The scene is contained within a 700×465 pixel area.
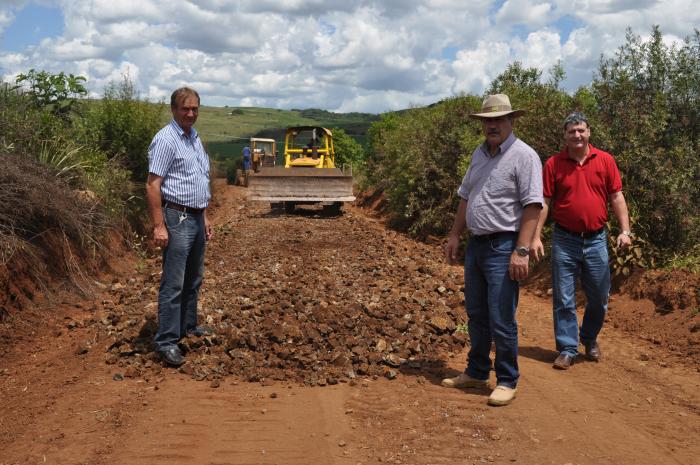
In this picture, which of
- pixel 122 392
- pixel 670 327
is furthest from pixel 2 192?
pixel 670 327

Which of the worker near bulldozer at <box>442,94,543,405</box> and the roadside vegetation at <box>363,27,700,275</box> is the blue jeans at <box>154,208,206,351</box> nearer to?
the worker near bulldozer at <box>442,94,543,405</box>

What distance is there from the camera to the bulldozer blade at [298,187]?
18953 mm

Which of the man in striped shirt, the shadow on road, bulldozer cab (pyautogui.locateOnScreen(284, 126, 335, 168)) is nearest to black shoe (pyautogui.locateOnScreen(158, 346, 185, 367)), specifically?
the man in striped shirt

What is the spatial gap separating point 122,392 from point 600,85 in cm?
736

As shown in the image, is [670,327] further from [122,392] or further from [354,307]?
[122,392]

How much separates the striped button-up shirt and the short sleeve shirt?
2.28m

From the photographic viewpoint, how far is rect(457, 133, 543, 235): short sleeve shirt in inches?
188

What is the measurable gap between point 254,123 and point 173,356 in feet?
328

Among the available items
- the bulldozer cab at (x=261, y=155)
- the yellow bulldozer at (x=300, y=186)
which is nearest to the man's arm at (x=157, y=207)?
the yellow bulldozer at (x=300, y=186)

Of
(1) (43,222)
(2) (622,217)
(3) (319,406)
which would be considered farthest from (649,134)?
(1) (43,222)

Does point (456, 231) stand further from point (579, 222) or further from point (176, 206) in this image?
point (176, 206)

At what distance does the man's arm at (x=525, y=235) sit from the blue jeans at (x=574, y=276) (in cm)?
136

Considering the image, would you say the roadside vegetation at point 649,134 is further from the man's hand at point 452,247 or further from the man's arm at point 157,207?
the man's arm at point 157,207

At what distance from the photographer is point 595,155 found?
5906 millimetres
